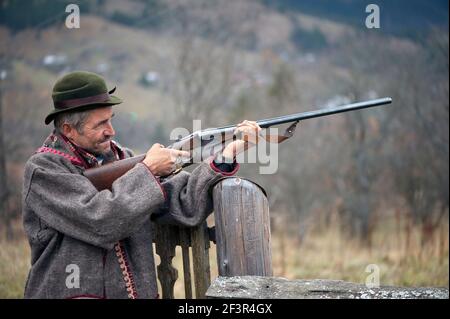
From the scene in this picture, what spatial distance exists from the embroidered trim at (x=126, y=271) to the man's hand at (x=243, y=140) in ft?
2.67

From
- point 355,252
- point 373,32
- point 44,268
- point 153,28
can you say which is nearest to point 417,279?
point 355,252

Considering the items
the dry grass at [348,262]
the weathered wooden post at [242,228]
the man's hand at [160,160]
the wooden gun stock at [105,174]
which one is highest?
the man's hand at [160,160]

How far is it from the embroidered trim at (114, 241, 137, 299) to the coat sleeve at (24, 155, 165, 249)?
20cm

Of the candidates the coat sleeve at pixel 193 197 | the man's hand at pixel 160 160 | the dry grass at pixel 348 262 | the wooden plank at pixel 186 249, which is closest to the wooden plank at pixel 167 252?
the wooden plank at pixel 186 249

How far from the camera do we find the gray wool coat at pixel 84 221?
109 inches

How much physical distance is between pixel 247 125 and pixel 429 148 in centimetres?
841

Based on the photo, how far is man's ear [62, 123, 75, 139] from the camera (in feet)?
9.85

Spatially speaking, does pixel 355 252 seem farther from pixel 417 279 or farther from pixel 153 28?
pixel 153 28

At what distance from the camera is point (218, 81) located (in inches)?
481

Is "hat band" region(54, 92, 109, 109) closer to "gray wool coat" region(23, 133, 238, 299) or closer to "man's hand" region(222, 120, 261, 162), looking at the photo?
"gray wool coat" region(23, 133, 238, 299)

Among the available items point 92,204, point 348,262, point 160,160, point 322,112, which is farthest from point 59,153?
point 348,262

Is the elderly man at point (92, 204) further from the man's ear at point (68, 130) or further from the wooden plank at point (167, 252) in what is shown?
the wooden plank at point (167, 252)

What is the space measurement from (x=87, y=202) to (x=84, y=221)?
10 centimetres
